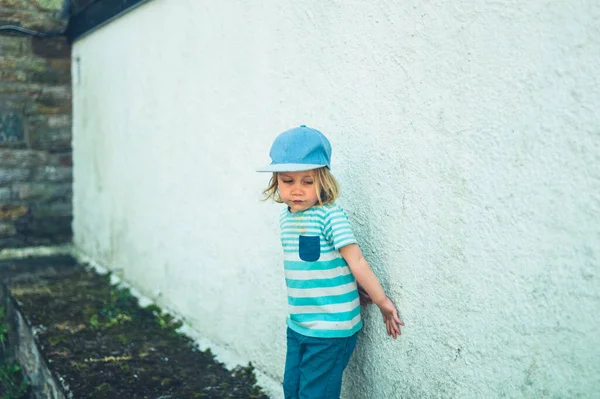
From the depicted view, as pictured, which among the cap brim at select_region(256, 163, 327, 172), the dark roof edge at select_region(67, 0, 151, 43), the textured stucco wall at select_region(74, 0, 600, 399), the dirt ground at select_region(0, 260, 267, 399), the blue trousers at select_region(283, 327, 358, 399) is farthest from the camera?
the dark roof edge at select_region(67, 0, 151, 43)

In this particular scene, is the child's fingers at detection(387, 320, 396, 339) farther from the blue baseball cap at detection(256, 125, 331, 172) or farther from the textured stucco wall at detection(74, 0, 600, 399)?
the blue baseball cap at detection(256, 125, 331, 172)

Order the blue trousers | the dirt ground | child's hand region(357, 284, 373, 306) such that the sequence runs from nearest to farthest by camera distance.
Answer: the blue trousers → child's hand region(357, 284, 373, 306) → the dirt ground

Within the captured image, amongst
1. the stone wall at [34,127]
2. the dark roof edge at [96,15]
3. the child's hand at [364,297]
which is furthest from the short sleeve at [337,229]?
the stone wall at [34,127]

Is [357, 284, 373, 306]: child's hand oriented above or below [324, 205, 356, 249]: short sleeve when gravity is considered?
below

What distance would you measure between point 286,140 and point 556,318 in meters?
1.05

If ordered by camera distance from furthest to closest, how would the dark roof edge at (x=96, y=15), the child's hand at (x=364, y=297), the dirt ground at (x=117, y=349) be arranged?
the dark roof edge at (x=96, y=15) < the dirt ground at (x=117, y=349) < the child's hand at (x=364, y=297)

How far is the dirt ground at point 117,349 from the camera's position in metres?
3.02

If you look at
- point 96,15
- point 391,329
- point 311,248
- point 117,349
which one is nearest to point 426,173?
point 311,248

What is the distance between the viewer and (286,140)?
7.09ft

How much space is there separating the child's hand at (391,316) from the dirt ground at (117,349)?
3.29 ft

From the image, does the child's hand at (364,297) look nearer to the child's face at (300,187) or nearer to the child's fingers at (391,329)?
the child's fingers at (391,329)

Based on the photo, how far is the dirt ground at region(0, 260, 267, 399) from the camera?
9.91 ft

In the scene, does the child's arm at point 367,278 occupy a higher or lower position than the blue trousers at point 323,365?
higher

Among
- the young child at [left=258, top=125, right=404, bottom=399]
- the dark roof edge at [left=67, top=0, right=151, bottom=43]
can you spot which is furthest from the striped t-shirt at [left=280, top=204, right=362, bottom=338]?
the dark roof edge at [left=67, top=0, right=151, bottom=43]
